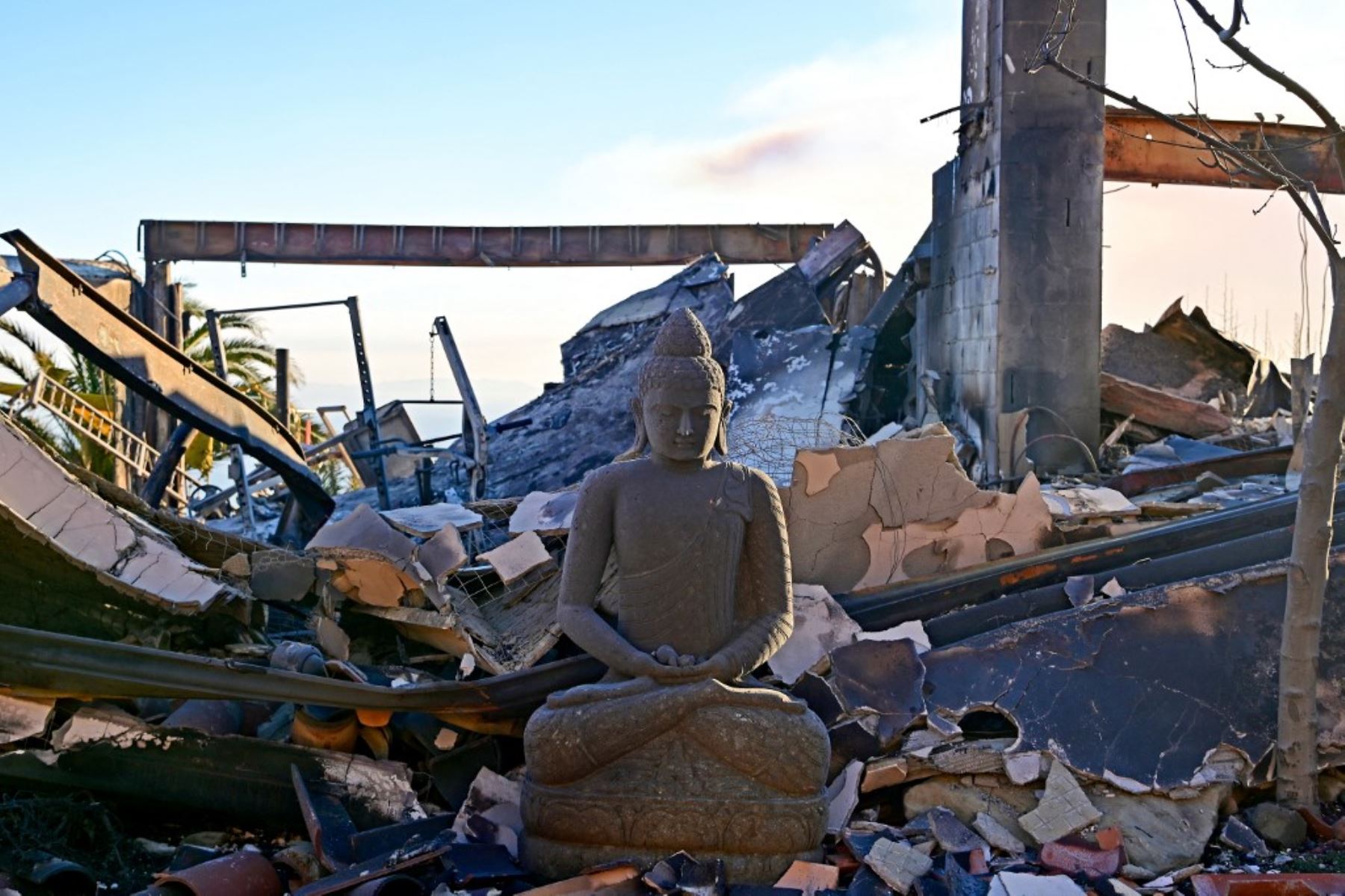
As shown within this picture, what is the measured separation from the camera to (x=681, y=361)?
5.40m

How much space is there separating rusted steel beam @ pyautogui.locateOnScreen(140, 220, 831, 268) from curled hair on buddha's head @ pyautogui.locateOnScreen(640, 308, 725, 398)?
12.6m

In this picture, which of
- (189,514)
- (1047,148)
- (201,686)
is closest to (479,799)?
(201,686)

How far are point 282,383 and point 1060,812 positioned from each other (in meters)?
12.7

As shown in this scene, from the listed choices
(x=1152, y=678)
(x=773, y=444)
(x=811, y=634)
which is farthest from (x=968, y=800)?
(x=773, y=444)

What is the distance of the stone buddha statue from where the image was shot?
515 cm

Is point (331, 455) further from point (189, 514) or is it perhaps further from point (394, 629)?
point (394, 629)

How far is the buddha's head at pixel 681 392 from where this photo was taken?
5.38m

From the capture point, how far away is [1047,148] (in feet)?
39.7

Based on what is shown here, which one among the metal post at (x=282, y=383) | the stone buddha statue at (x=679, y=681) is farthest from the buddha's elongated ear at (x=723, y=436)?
the metal post at (x=282, y=383)

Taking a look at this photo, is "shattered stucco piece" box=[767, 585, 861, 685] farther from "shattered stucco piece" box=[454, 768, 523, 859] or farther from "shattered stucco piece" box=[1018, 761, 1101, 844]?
"shattered stucco piece" box=[454, 768, 523, 859]

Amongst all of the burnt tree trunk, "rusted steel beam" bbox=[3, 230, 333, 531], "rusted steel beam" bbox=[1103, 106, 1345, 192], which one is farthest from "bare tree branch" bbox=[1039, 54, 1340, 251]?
"rusted steel beam" bbox=[1103, 106, 1345, 192]

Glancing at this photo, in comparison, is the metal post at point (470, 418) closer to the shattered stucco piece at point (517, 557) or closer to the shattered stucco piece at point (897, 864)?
the shattered stucco piece at point (517, 557)

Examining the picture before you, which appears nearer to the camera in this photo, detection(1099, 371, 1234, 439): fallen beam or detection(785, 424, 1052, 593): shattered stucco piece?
detection(785, 424, 1052, 593): shattered stucco piece

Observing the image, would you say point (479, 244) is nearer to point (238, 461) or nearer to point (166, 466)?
point (238, 461)
